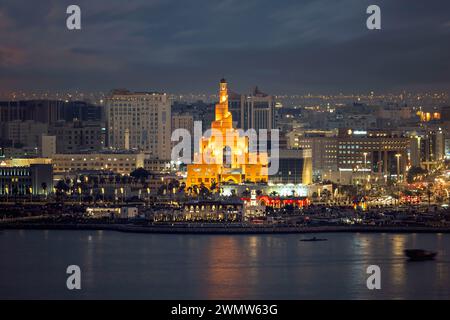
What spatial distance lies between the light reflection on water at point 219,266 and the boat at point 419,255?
9.6 inches

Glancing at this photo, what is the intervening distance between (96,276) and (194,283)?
2.17m

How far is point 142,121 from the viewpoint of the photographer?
6744 centimetres

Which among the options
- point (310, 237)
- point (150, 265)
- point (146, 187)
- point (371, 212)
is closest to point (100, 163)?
point (146, 187)

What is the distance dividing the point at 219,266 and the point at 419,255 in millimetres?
4238

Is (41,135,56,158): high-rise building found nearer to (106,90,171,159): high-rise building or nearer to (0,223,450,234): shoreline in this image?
(106,90,171,159): high-rise building

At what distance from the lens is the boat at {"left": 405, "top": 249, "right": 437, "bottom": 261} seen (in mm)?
34594

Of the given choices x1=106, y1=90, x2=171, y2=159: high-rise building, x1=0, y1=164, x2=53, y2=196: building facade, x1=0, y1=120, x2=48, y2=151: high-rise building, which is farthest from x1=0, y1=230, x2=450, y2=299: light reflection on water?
x1=0, y1=120, x2=48, y2=151: high-rise building

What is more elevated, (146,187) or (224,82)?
(224,82)

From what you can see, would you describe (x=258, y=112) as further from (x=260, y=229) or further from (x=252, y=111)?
(x=260, y=229)

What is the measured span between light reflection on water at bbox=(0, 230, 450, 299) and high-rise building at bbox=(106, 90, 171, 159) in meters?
26.4

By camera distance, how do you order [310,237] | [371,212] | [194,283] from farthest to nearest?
1. [371,212]
2. [310,237]
3. [194,283]

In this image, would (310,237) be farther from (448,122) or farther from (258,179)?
(448,122)

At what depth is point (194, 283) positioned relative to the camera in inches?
1232

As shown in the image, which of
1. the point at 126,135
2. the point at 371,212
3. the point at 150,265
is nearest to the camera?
the point at 150,265
